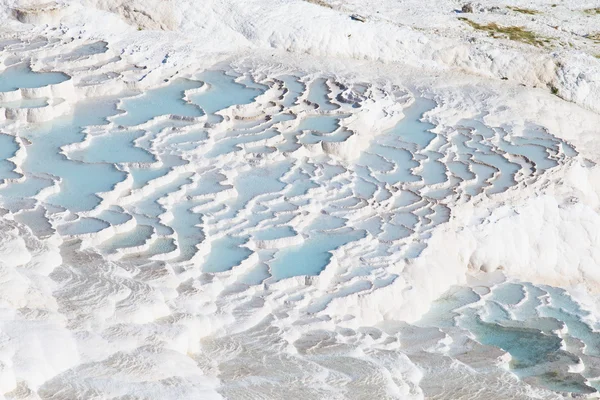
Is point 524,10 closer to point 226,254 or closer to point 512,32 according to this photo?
point 512,32

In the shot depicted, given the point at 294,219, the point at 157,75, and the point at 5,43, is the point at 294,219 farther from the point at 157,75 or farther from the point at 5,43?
the point at 5,43

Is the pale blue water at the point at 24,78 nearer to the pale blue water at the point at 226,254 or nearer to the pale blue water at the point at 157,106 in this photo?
the pale blue water at the point at 157,106

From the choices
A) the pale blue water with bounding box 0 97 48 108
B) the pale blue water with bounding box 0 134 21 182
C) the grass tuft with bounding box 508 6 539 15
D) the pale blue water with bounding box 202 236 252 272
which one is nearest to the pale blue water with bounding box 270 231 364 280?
the pale blue water with bounding box 202 236 252 272

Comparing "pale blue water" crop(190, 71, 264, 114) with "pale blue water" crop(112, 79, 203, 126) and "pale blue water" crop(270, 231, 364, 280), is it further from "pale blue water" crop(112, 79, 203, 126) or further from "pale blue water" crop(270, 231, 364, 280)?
"pale blue water" crop(270, 231, 364, 280)

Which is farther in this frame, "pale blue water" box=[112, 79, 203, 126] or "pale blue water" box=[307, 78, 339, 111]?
"pale blue water" box=[307, 78, 339, 111]

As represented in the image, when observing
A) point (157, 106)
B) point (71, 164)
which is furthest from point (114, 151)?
point (157, 106)

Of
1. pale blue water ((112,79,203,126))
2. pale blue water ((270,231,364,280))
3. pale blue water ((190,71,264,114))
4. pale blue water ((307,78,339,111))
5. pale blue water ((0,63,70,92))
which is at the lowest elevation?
pale blue water ((270,231,364,280))

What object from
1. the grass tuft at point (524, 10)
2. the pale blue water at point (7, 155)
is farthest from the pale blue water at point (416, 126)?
the grass tuft at point (524, 10)

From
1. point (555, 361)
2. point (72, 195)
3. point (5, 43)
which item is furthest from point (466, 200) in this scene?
point (5, 43)
